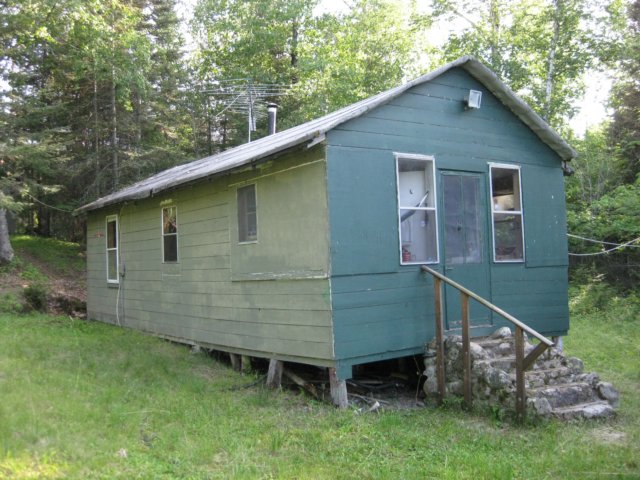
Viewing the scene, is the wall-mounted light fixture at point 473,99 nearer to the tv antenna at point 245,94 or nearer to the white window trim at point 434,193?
the white window trim at point 434,193

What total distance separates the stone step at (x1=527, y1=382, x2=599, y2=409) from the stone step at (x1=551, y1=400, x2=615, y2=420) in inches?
2.6

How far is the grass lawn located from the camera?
186 inches

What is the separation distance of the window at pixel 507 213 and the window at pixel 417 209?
49.5 inches

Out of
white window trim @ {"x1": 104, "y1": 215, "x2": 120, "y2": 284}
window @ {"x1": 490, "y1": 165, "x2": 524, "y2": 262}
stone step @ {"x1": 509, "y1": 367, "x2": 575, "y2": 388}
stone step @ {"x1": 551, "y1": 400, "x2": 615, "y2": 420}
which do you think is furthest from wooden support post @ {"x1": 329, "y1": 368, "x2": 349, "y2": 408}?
white window trim @ {"x1": 104, "y1": 215, "x2": 120, "y2": 284}

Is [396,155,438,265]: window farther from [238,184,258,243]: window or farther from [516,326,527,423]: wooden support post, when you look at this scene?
[238,184,258,243]: window

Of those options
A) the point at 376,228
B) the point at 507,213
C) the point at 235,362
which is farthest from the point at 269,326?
the point at 507,213

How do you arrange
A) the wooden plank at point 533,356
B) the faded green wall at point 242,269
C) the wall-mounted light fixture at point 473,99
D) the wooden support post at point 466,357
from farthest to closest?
1. the wall-mounted light fixture at point 473,99
2. the faded green wall at point 242,269
3. the wooden support post at point 466,357
4. the wooden plank at point 533,356

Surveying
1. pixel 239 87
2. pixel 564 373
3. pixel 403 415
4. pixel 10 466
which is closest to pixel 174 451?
pixel 10 466

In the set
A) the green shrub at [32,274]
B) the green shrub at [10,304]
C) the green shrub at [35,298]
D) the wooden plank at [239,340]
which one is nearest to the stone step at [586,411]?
the wooden plank at [239,340]

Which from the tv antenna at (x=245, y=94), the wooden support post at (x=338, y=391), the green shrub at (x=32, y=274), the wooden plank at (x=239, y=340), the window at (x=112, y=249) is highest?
the tv antenna at (x=245, y=94)

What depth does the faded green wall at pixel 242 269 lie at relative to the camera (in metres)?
7.08

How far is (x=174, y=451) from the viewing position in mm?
5078

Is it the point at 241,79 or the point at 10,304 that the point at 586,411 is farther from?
the point at 241,79

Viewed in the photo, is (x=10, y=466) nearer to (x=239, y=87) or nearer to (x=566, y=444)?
(x=566, y=444)
